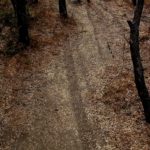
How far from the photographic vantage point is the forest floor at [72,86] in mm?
18391

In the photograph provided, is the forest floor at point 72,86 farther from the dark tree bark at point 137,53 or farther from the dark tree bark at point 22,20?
the dark tree bark at point 137,53

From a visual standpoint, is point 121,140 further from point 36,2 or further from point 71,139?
point 36,2

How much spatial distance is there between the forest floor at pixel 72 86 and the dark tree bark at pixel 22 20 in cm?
77

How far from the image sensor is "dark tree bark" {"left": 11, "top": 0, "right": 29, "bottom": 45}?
2650 cm

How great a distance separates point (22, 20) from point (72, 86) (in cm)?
713

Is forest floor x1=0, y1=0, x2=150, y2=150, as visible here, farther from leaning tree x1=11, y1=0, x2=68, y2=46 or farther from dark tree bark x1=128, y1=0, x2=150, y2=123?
dark tree bark x1=128, y1=0, x2=150, y2=123

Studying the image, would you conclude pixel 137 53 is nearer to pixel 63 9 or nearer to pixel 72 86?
pixel 72 86

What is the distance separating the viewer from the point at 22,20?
27.2 meters

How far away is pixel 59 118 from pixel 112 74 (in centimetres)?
566

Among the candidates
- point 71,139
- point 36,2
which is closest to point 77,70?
point 71,139

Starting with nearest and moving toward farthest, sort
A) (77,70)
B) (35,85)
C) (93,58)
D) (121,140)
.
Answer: (121,140)
(35,85)
(77,70)
(93,58)

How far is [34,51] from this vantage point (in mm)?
27250

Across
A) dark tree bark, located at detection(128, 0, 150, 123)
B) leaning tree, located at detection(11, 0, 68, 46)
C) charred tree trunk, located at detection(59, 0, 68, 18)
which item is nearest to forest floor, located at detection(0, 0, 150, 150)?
charred tree trunk, located at detection(59, 0, 68, 18)

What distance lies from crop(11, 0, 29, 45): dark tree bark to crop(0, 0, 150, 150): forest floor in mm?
771
